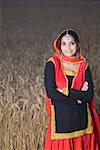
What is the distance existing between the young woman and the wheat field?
517mm

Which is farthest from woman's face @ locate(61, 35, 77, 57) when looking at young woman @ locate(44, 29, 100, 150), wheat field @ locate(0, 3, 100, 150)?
wheat field @ locate(0, 3, 100, 150)

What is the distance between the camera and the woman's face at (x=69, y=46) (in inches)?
89.4

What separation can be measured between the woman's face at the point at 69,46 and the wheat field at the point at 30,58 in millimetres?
668

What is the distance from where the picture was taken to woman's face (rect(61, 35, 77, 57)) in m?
2.27

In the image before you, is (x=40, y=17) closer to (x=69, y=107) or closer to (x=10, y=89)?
(x=10, y=89)

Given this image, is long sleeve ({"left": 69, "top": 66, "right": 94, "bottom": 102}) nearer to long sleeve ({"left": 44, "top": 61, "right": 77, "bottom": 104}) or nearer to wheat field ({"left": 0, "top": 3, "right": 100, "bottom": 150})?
long sleeve ({"left": 44, "top": 61, "right": 77, "bottom": 104})

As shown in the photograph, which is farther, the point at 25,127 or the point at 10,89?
the point at 10,89

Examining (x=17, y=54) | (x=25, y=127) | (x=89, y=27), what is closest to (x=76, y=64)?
(x=25, y=127)

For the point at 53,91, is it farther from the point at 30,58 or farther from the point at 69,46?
the point at 30,58

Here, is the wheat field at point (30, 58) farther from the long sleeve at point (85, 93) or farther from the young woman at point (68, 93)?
the long sleeve at point (85, 93)

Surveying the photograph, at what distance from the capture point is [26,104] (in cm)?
295

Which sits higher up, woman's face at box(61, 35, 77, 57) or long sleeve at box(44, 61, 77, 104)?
woman's face at box(61, 35, 77, 57)

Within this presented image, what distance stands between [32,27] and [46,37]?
2.51 feet

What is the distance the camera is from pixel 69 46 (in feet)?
7.46
